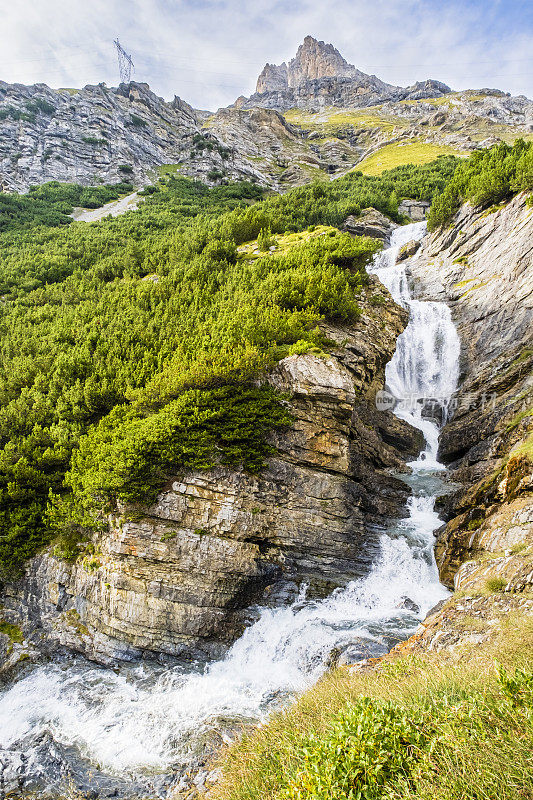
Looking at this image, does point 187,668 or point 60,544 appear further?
point 60,544

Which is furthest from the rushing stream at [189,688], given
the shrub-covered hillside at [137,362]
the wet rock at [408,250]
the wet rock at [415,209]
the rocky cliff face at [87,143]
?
the rocky cliff face at [87,143]

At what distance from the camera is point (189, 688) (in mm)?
10461

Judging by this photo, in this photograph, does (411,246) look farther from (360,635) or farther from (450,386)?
(360,635)

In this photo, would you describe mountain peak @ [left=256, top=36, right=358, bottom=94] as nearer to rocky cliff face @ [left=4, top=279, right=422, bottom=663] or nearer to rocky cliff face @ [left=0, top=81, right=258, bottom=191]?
rocky cliff face @ [left=0, top=81, right=258, bottom=191]

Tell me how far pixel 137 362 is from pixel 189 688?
11.6 m

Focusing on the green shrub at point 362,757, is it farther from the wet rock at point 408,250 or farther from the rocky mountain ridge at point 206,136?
the rocky mountain ridge at point 206,136

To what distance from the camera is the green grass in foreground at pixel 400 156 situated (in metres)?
67.8

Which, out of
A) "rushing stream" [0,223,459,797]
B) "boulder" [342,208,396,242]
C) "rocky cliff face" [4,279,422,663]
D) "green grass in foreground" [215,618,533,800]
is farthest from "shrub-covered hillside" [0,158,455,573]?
"boulder" [342,208,396,242]

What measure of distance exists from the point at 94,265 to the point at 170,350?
1720cm

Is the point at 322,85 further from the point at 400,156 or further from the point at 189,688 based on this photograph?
the point at 189,688

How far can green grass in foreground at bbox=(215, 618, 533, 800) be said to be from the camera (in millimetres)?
2750

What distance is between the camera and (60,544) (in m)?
12.8

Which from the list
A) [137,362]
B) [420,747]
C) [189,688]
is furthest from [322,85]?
[420,747]

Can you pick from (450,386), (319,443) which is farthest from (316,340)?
(450,386)
